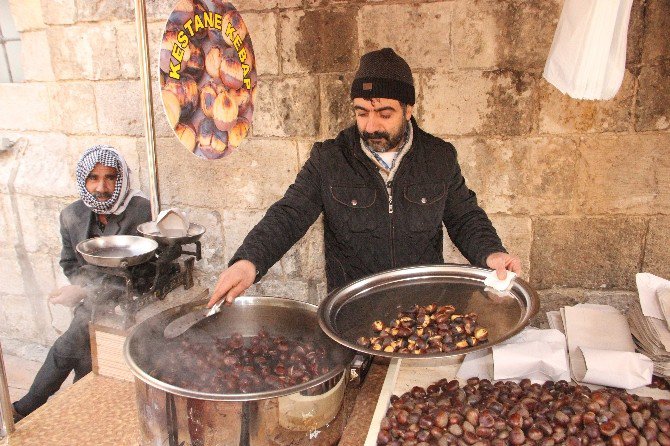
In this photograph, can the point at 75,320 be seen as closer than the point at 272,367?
No

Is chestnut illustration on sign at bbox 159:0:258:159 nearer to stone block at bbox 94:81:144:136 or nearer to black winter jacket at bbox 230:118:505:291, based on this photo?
black winter jacket at bbox 230:118:505:291

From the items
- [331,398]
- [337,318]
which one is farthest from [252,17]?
[331,398]

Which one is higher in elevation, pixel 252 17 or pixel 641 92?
pixel 252 17

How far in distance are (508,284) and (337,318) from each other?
27.9 inches

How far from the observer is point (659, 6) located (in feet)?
10.7

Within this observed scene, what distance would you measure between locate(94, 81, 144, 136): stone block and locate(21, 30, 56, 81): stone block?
0.63 metres

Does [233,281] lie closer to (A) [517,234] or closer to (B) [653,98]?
(A) [517,234]

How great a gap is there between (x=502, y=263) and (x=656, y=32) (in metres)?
2.01

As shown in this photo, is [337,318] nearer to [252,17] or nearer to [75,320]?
[75,320]

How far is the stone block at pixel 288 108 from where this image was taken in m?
4.02

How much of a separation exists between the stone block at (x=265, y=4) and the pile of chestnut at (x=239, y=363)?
264 cm

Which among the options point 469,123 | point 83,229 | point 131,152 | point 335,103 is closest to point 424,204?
point 469,123

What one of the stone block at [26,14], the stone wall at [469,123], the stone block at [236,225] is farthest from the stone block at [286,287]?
the stone block at [26,14]

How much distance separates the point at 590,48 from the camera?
2.65m
